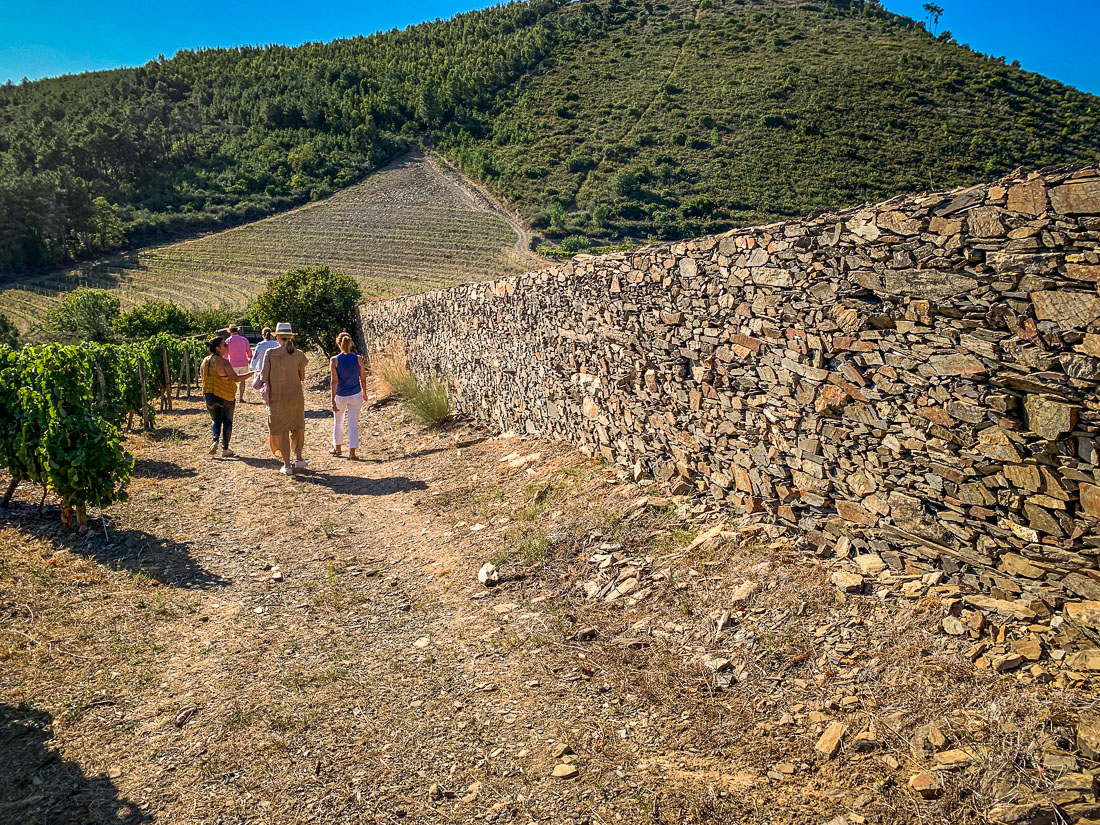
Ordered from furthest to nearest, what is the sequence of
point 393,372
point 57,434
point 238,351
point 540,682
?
point 393,372 < point 238,351 < point 57,434 < point 540,682

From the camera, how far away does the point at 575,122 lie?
5644cm

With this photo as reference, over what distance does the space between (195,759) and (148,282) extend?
4712 centimetres

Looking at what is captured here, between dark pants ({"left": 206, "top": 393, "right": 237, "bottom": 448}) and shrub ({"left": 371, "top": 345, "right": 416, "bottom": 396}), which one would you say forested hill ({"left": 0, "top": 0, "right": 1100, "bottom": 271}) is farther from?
dark pants ({"left": 206, "top": 393, "right": 237, "bottom": 448})

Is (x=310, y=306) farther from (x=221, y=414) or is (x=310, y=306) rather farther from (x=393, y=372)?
(x=221, y=414)

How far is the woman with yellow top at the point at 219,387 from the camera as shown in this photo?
8.55m

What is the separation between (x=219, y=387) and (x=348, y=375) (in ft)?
5.73

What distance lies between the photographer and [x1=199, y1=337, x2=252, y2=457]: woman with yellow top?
28.1 feet

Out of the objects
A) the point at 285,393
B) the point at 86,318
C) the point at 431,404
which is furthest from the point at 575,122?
the point at 285,393

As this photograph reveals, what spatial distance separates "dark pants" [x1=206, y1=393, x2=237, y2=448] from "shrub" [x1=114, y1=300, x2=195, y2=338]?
21.5m

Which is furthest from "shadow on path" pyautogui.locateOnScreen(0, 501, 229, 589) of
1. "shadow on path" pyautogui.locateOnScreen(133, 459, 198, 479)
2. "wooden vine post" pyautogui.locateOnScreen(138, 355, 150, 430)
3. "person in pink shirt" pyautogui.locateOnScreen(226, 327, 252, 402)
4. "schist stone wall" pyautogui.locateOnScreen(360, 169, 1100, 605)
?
"person in pink shirt" pyautogui.locateOnScreen(226, 327, 252, 402)

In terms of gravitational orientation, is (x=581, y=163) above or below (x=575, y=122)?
below

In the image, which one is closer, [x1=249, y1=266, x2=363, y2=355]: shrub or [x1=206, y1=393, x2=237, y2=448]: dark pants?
[x1=206, y1=393, x2=237, y2=448]: dark pants

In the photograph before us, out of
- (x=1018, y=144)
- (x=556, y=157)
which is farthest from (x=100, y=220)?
(x=1018, y=144)

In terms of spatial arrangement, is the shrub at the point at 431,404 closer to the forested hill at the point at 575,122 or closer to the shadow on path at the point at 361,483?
the shadow on path at the point at 361,483
